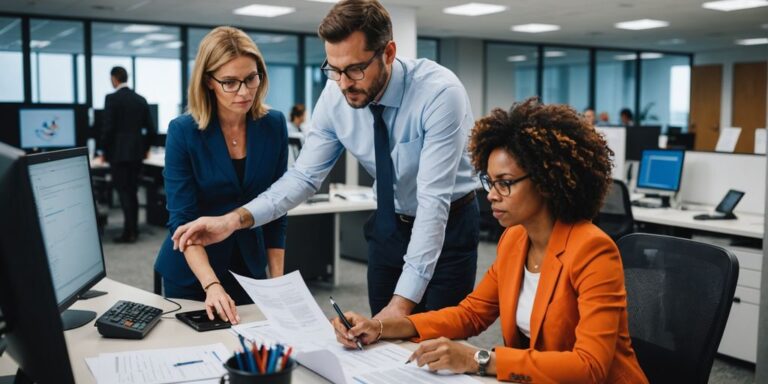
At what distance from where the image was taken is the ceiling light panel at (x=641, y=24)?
404 inches

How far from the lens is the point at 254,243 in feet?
6.62

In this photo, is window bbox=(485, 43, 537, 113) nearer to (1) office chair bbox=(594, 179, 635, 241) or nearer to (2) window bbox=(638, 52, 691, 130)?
(2) window bbox=(638, 52, 691, 130)

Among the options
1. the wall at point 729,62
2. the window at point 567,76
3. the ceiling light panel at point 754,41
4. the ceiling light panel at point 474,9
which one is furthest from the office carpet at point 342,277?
the wall at point 729,62

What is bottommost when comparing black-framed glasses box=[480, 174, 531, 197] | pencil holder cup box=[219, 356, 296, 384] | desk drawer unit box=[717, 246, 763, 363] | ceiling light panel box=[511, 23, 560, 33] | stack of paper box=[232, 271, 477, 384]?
desk drawer unit box=[717, 246, 763, 363]

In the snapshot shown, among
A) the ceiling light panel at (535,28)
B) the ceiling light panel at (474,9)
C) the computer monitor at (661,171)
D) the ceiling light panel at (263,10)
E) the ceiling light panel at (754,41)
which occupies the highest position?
the ceiling light panel at (754,41)

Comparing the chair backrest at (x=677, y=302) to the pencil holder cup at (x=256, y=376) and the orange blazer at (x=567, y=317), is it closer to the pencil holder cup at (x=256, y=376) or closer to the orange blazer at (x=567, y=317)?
the orange blazer at (x=567, y=317)

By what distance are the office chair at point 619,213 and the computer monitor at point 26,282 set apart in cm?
358

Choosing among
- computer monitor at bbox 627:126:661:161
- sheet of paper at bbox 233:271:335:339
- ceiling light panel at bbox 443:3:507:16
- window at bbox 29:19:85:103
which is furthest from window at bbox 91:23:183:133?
sheet of paper at bbox 233:271:335:339

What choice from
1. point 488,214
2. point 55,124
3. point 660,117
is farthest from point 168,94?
point 660,117

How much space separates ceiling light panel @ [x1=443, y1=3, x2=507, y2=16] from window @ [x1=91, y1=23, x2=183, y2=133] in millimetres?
3884

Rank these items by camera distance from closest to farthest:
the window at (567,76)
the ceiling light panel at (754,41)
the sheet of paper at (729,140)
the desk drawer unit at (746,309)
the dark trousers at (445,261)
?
the dark trousers at (445,261) → the desk drawer unit at (746,309) → the sheet of paper at (729,140) → the ceiling light panel at (754,41) → the window at (567,76)

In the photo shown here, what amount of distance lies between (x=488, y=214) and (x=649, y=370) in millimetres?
4966

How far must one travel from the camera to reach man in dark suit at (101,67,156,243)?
667cm

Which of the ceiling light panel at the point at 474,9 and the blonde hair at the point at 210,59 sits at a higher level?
the ceiling light panel at the point at 474,9
